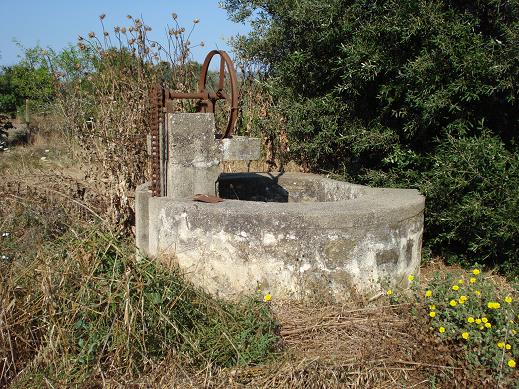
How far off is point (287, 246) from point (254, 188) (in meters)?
2.19

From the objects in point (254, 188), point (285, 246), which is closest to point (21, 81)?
point (254, 188)

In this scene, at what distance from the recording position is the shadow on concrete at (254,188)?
20.0 feet

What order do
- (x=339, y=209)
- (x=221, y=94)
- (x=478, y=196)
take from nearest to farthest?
(x=339, y=209)
(x=221, y=94)
(x=478, y=196)

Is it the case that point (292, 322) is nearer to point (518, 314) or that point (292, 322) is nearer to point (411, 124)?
point (518, 314)

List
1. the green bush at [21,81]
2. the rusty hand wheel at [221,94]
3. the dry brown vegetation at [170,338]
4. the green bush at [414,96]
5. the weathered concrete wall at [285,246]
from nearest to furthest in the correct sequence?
the dry brown vegetation at [170,338], the weathered concrete wall at [285,246], the rusty hand wheel at [221,94], the green bush at [414,96], the green bush at [21,81]

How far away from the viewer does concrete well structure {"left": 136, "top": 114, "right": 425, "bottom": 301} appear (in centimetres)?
407

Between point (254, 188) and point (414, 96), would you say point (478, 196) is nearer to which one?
point (414, 96)

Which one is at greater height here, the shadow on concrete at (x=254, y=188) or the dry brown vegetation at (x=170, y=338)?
the shadow on concrete at (x=254, y=188)

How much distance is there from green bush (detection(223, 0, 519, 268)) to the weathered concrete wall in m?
1.41

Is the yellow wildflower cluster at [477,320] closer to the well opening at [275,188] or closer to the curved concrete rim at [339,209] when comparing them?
the curved concrete rim at [339,209]

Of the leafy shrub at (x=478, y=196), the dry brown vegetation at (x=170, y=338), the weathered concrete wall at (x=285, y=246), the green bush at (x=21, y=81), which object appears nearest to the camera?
the dry brown vegetation at (x=170, y=338)

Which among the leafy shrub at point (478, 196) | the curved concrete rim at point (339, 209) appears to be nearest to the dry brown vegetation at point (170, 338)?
the curved concrete rim at point (339, 209)

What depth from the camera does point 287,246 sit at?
4074mm

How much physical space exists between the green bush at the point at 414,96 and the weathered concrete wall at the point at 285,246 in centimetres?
141
